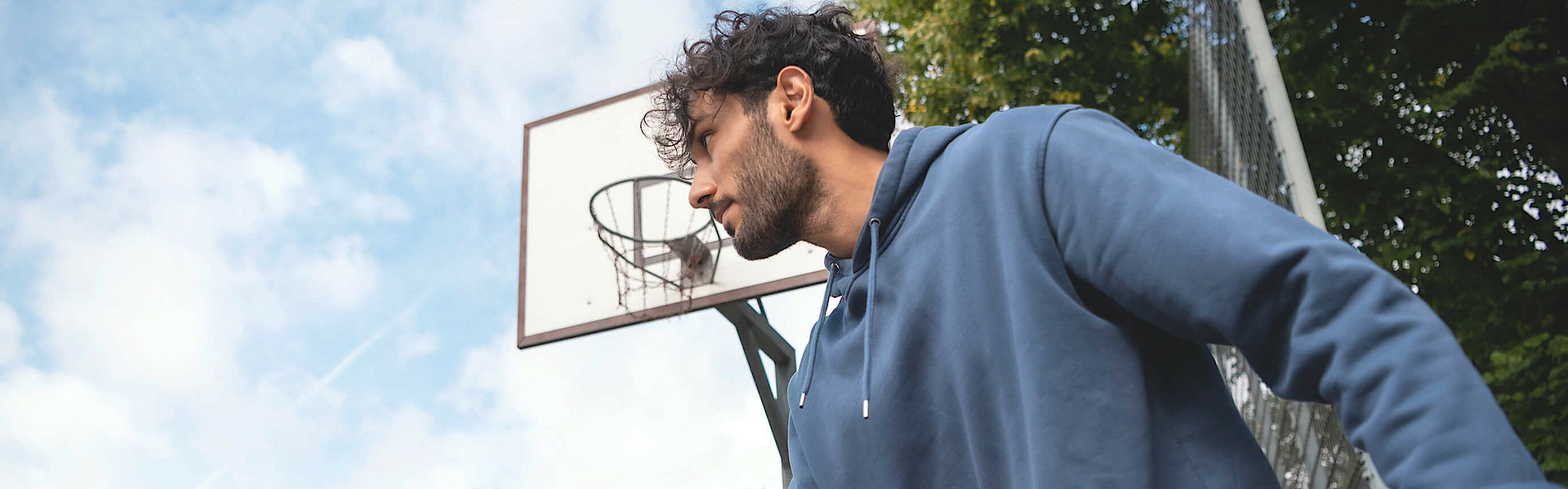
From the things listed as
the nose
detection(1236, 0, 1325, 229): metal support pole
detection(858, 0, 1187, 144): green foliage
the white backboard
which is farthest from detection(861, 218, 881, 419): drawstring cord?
detection(858, 0, 1187, 144): green foliage

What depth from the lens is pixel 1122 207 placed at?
76 centimetres

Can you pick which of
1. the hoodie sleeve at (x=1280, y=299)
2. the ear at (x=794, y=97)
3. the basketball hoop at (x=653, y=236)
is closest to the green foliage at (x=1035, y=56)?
the basketball hoop at (x=653, y=236)

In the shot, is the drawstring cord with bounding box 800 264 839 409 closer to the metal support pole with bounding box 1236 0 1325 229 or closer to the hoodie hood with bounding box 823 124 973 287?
the hoodie hood with bounding box 823 124 973 287

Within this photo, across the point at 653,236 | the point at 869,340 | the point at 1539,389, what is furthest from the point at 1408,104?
the point at 869,340

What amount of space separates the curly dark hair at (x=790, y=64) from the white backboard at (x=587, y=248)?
377cm

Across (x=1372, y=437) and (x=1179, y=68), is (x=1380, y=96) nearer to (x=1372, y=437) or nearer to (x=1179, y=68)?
(x=1179, y=68)

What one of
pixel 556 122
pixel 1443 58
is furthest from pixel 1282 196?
pixel 556 122

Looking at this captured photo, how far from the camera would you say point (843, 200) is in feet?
3.85

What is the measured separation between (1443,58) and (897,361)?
258 inches

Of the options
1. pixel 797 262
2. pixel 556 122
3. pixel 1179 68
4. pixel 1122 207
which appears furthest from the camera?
pixel 1179 68

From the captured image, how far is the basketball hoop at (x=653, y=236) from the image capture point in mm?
5488

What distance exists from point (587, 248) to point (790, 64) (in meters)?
4.69

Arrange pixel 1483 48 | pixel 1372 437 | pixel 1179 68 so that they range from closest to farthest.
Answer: pixel 1372 437, pixel 1483 48, pixel 1179 68

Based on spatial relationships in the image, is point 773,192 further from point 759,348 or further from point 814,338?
point 759,348
